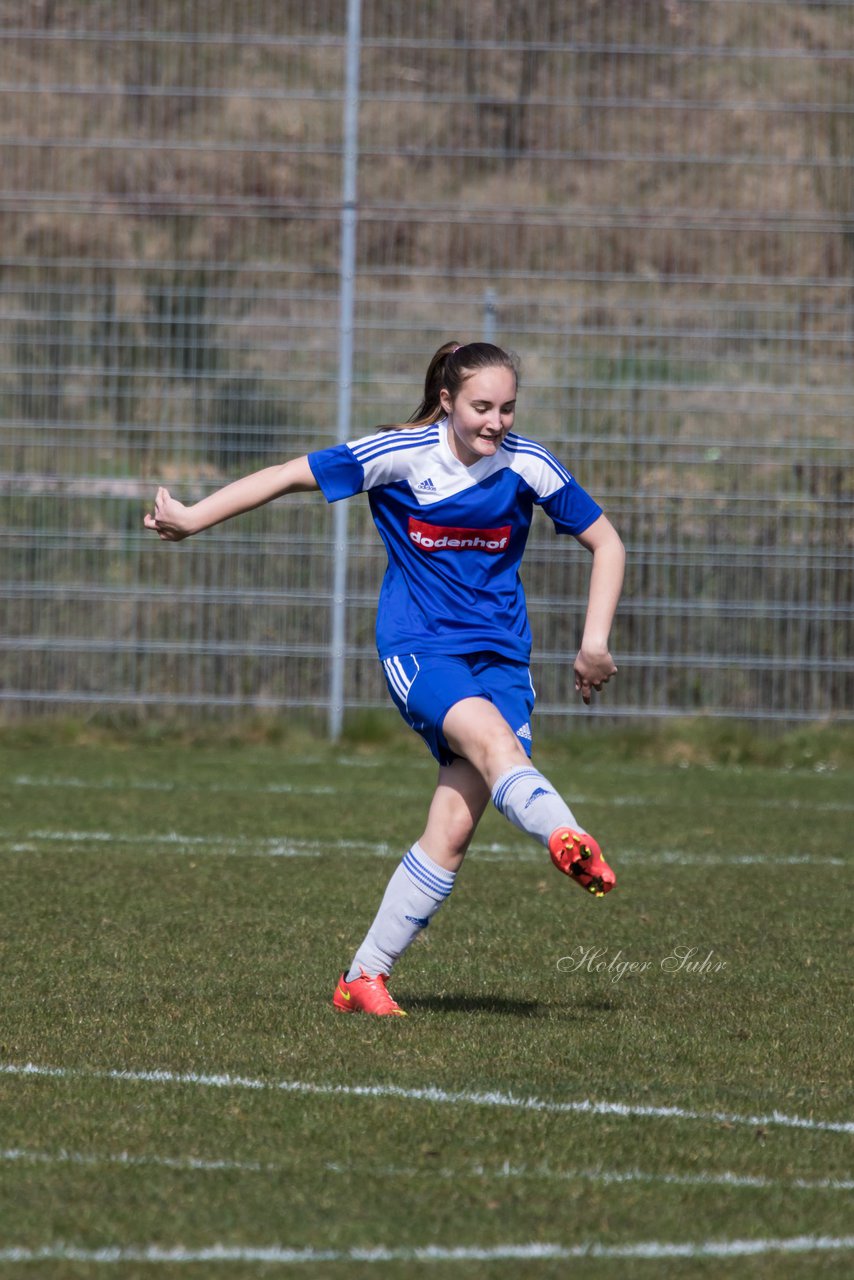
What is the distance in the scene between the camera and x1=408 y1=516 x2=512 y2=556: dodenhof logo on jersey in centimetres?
475

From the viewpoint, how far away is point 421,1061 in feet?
13.4

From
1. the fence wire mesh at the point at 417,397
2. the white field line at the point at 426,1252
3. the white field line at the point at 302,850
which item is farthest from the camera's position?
the fence wire mesh at the point at 417,397

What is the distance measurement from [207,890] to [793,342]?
6552mm

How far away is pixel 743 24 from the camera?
53.7ft

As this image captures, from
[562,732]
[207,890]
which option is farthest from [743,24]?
[207,890]

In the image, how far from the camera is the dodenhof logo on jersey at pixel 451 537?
4754mm

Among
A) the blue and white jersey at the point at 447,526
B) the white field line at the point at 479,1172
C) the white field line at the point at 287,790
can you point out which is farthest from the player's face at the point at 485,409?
the white field line at the point at 287,790

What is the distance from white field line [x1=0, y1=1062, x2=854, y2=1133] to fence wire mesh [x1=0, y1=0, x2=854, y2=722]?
800 cm

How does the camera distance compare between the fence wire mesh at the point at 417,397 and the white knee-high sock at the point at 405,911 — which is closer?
the white knee-high sock at the point at 405,911

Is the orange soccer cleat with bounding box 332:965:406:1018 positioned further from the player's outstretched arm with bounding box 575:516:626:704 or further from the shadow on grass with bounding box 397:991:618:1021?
the player's outstretched arm with bounding box 575:516:626:704

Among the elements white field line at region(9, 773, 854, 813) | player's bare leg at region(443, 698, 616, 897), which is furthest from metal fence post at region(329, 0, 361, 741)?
player's bare leg at region(443, 698, 616, 897)

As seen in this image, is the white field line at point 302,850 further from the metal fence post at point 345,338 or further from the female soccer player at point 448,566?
the metal fence post at point 345,338

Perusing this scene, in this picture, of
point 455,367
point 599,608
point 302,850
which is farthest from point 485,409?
point 302,850

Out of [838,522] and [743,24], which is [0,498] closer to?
[838,522]
